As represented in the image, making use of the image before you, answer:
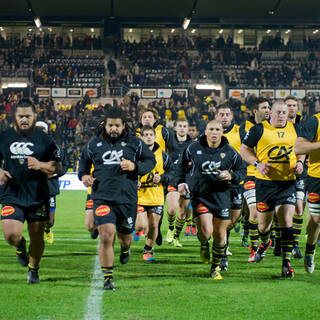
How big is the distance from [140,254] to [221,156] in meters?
2.79

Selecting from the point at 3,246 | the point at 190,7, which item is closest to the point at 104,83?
the point at 190,7

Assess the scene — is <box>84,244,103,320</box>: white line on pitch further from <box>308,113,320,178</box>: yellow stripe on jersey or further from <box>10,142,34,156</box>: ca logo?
<box>308,113,320,178</box>: yellow stripe on jersey

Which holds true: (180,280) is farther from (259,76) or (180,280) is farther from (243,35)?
(243,35)

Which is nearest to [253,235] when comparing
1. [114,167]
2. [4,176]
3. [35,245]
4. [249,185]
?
[249,185]

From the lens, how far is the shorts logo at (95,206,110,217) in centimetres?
662

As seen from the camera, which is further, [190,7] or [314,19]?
[314,19]

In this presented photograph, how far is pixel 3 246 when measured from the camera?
10.5m

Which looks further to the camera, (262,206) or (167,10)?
(167,10)

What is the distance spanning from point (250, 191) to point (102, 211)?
407 centimetres

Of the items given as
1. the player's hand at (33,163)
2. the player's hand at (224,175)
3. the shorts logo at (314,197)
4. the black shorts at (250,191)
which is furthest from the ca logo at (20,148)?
the black shorts at (250,191)

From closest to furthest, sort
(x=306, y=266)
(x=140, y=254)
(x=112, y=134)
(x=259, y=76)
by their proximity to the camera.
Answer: (x=112, y=134)
(x=306, y=266)
(x=140, y=254)
(x=259, y=76)

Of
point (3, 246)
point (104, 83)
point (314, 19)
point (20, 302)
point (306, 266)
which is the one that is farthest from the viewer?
point (314, 19)

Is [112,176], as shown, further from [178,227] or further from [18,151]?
[178,227]

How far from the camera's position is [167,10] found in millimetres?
43562
